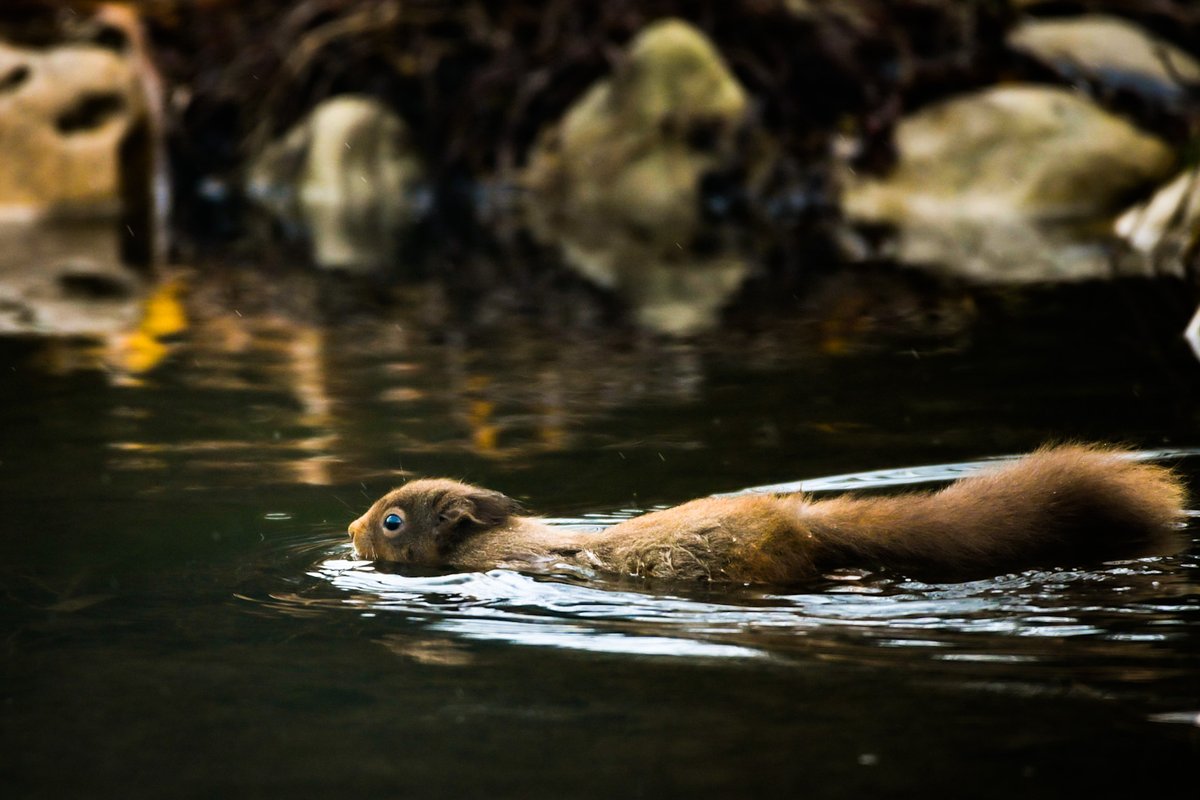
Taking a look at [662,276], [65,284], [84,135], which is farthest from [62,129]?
[662,276]

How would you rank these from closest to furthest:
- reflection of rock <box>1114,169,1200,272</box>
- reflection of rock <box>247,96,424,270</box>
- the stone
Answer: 1. reflection of rock <box>1114,169,1200,272</box>
2. the stone
3. reflection of rock <box>247,96,424,270</box>

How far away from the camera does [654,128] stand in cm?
2205

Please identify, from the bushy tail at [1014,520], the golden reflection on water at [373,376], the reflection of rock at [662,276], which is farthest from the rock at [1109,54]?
the bushy tail at [1014,520]

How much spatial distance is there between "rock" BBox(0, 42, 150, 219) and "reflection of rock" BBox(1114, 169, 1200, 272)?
12.3 metres

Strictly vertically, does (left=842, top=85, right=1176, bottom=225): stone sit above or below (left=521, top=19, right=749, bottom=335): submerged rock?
below

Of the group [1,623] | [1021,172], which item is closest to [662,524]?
[1,623]

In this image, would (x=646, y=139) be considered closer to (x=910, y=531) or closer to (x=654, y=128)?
(x=654, y=128)

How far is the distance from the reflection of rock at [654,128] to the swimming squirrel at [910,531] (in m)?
→ 15.9

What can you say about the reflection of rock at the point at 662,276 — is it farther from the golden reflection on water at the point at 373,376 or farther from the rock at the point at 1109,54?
the rock at the point at 1109,54

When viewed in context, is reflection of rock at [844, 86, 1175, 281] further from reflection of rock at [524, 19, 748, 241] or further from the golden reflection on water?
the golden reflection on water

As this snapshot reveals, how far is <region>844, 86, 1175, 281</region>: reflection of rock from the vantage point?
18.0m

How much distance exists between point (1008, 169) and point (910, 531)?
14.6 m

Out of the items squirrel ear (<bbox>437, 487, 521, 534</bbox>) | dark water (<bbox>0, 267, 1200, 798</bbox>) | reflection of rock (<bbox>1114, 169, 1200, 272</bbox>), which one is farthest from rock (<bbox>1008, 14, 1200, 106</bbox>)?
squirrel ear (<bbox>437, 487, 521, 534</bbox>)

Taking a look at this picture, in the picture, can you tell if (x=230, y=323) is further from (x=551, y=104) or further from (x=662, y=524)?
(x=551, y=104)
